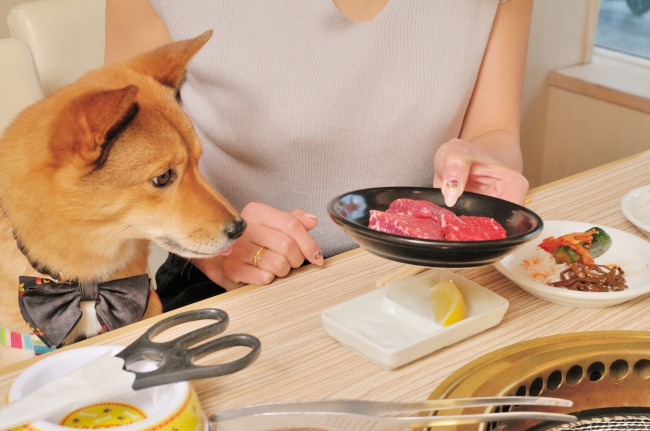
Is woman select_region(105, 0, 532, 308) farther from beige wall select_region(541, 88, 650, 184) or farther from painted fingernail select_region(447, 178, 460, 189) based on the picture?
beige wall select_region(541, 88, 650, 184)

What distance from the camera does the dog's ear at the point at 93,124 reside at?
832 millimetres

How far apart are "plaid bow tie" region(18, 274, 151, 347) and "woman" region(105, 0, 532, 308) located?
7.3 inches

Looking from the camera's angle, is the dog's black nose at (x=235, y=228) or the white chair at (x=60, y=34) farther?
the white chair at (x=60, y=34)

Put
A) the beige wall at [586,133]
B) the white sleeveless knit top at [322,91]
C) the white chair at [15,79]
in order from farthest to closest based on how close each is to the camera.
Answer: the beige wall at [586,133] < the white chair at [15,79] < the white sleeveless knit top at [322,91]

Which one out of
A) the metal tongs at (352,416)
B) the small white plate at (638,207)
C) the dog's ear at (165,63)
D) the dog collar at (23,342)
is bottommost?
the dog collar at (23,342)

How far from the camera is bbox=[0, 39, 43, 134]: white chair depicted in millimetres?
1333

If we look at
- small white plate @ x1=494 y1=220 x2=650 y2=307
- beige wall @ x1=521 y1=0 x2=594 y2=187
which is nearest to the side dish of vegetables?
small white plate @ x1=494 y1=220 x2=650 y2=307

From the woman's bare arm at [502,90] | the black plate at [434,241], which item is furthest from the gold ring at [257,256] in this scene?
the woman's bare arm at [502,90]

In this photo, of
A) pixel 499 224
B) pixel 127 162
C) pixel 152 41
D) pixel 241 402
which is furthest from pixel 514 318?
pixel 152 41

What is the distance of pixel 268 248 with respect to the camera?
3.20 feet

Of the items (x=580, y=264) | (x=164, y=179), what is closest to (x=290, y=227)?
(x=164, y=179)

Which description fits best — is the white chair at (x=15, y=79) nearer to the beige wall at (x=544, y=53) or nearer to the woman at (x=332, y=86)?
the woman at (x=332, y=86)

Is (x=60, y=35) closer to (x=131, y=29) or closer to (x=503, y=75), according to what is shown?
(x=131, y=29)

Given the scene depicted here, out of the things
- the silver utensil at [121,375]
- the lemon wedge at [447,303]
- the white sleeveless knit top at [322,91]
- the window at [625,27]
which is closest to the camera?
the silver utensil at [121,375]
